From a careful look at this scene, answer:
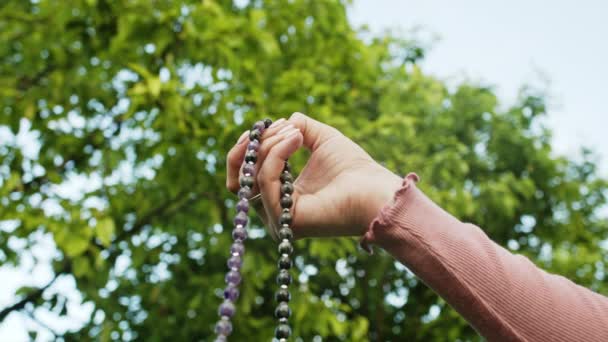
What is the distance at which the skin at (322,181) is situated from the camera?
41.9 inches

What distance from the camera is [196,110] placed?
10.9ft

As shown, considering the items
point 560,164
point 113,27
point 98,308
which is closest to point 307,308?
point 98,308

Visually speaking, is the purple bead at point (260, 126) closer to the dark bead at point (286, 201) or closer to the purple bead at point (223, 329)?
the dark bead at point (286, 201)

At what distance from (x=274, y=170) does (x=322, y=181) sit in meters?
0.13

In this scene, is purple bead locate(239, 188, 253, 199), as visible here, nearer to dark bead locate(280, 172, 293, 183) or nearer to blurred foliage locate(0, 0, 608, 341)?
dark bead locate(280, 172, 293, 183)

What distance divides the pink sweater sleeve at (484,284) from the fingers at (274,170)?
0.62 ft

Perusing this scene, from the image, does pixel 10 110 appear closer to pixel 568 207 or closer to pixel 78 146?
pixel 78 146

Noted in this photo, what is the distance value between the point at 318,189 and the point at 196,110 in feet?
7.35

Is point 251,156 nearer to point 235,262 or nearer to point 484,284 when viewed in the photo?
point 235,262

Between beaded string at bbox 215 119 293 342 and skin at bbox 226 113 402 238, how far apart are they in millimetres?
25

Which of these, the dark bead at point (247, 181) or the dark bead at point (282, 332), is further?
the dark bead at point (247, 181)

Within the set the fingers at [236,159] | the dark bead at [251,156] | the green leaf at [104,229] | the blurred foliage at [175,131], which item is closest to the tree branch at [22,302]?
the blurred foliage at [175,131]

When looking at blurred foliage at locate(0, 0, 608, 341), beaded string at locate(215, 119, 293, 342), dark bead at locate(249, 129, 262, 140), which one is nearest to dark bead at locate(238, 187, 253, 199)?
beaded string at locate(215, 119, 293, 342)

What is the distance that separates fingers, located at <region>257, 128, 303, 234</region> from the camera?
3.58 feet
